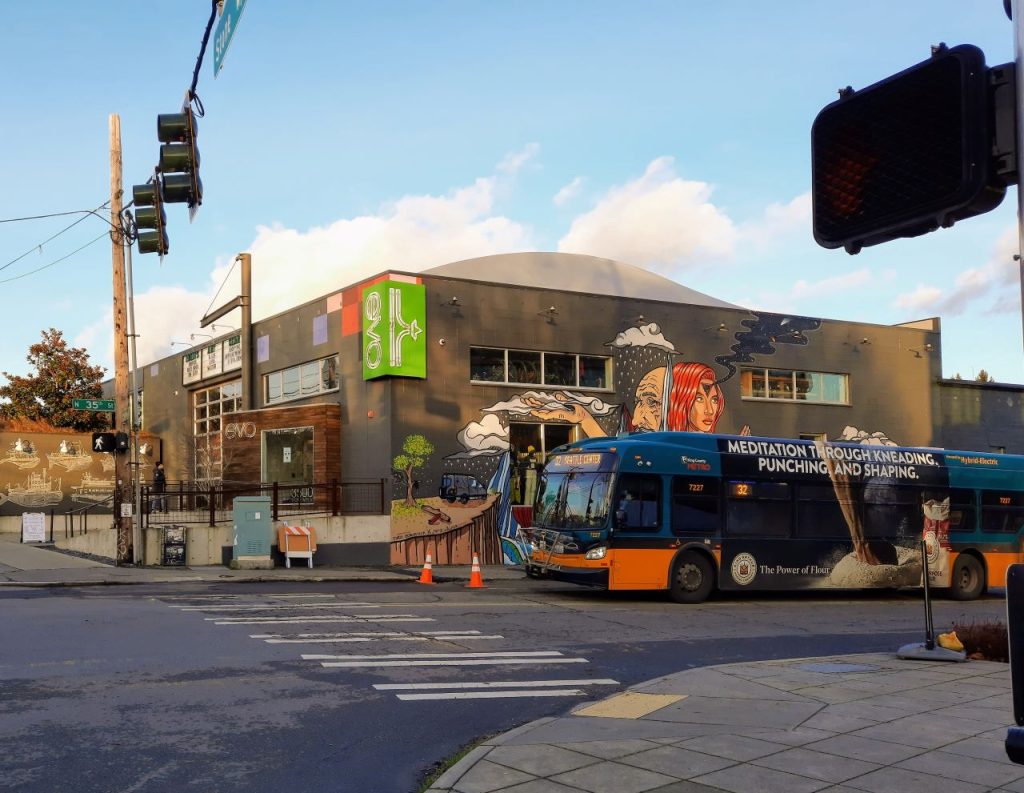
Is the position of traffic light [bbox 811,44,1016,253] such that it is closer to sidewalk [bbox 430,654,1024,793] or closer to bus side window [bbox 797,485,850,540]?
sidewalk [bbox 430,654,1024,793]

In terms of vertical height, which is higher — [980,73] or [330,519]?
[980,73]

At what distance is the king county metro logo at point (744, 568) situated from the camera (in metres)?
19.9

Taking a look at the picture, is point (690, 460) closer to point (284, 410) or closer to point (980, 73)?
point (284, 410)

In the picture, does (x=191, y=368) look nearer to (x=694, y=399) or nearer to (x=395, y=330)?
(x=395, y=330)

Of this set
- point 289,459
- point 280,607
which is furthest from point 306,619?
point 289,459

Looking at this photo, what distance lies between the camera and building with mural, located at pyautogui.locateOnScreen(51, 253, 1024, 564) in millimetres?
27812

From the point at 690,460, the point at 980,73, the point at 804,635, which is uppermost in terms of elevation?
the point at 980,73

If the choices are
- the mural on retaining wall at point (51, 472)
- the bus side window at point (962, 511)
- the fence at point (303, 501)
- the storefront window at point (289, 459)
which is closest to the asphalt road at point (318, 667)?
the bus side window at point (962, 511)

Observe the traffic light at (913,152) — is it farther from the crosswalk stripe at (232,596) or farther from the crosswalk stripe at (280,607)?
the crosswalk stripe at (232,596)

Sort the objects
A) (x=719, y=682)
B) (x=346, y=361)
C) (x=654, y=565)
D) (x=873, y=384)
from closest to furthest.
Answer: (x=719, y=682) < (x=654, y=565) < (x=346, y=361) < (x=873, y=384)

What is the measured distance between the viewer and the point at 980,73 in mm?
3256


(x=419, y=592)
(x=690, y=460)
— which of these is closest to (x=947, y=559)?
(x=690, y=460)

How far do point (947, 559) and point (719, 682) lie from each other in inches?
564

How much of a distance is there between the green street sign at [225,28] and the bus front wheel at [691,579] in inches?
490
